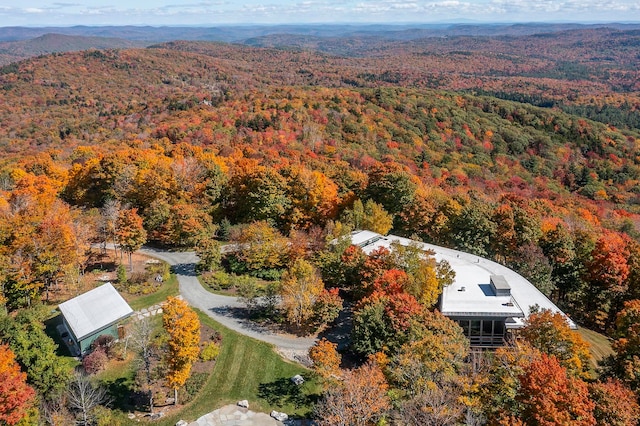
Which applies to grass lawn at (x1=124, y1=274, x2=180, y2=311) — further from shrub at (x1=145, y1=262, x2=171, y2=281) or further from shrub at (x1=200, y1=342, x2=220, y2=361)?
shrub at (x1=200, y1=342, x2=220, y2=361)

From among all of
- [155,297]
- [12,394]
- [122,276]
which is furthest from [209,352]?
[122,276]

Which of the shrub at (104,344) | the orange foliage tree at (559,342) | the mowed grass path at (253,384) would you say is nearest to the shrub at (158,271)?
the shrub at (104,344)

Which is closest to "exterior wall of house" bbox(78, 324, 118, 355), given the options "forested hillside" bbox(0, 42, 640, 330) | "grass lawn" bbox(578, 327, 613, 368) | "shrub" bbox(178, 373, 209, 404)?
"shrub" bbox(178, 373, 209, 404)

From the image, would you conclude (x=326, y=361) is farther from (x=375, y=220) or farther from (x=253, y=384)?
(x=375, y=220)

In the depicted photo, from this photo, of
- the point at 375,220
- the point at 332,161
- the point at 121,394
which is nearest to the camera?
the point at 121,394

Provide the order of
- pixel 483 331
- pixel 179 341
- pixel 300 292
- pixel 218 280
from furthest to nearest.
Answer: pixel 218 280 → pixel 300 292 → pixel 483 331 → pixel 179 341
